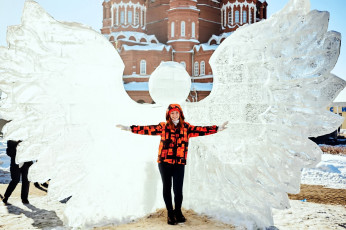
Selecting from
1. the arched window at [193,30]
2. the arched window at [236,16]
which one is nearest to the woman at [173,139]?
the arched window at [193,30]

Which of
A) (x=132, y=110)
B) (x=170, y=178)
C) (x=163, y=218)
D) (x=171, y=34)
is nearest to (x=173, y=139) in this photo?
(x=170, y=178)

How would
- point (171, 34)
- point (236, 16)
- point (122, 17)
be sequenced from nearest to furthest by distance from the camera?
1. point (171, 34)
2. point (122, 17)
3. point (236, 16)

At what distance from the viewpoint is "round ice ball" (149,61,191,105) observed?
3625 millimetres

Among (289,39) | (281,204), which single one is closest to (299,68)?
(289,39)

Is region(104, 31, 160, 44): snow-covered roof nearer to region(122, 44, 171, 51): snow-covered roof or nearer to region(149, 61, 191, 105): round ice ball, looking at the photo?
region(122, 44, 171, 51): snow-covered roof

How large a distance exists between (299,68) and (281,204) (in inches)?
56.6

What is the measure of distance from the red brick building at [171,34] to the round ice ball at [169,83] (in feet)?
63.3

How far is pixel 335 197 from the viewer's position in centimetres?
565

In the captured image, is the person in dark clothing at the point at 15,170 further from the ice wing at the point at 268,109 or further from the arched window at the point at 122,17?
the arched window at the point at 122,17

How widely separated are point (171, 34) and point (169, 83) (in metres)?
23.8

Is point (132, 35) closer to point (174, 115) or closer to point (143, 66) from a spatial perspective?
point (143, 66)

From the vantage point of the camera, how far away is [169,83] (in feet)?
12.0

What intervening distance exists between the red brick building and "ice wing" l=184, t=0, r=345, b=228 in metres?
19.4

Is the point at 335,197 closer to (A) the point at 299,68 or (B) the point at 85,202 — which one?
(A) the point at 299,68
